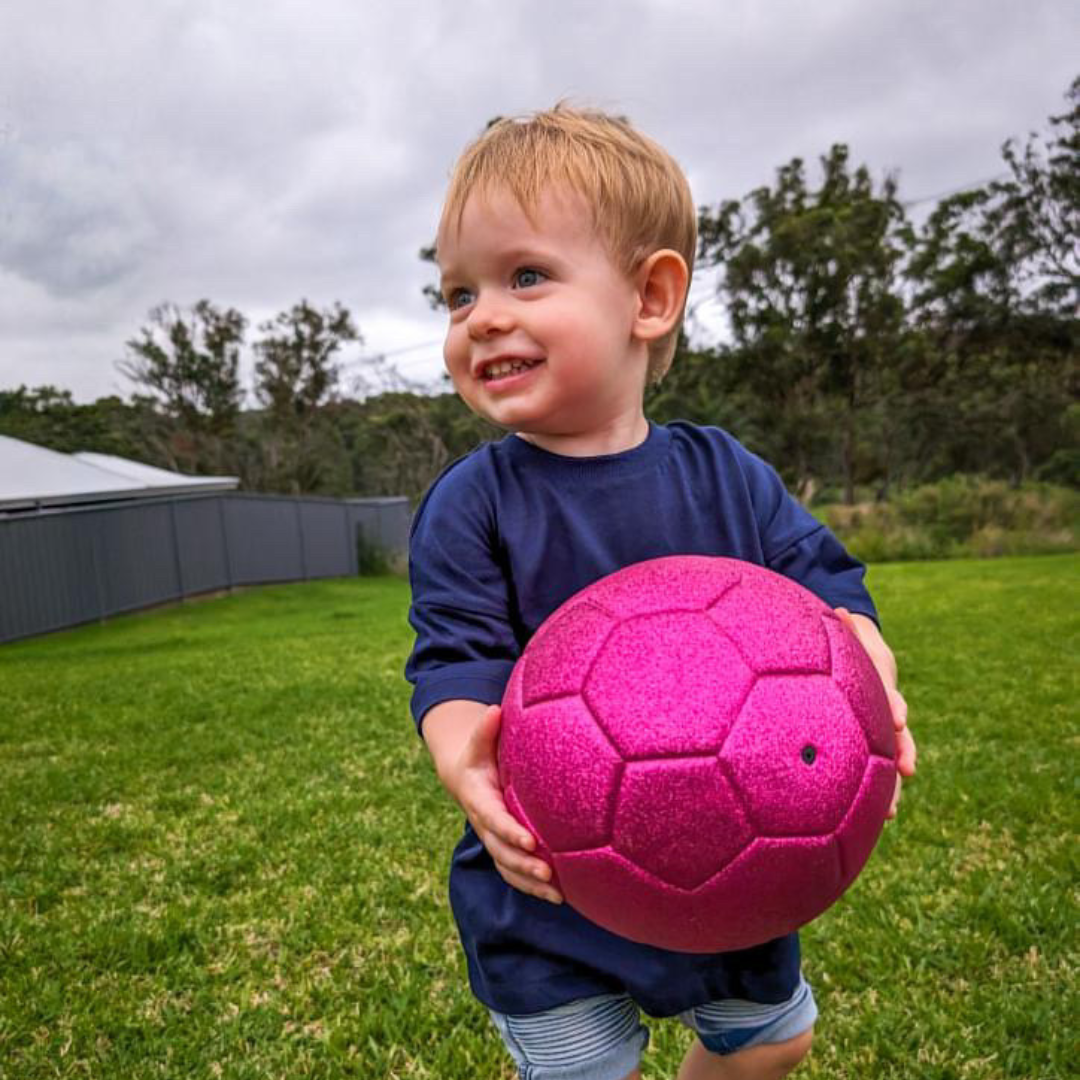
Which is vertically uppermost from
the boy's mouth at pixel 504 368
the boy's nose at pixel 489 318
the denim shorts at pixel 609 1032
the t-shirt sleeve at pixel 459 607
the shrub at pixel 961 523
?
the boy's nose at pixel 489 318

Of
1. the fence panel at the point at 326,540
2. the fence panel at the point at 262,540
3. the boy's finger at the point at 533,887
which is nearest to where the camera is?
the boy's finger at the point at 533,887

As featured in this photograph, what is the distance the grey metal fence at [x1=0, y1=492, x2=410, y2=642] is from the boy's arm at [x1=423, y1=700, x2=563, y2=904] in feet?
55.2

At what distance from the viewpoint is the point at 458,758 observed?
5.03 feet

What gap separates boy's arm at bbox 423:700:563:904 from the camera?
144cm

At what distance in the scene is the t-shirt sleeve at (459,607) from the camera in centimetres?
163

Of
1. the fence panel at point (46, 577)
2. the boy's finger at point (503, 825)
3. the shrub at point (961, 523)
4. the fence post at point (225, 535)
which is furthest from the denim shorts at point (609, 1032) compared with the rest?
the fence post at point (225, 535)

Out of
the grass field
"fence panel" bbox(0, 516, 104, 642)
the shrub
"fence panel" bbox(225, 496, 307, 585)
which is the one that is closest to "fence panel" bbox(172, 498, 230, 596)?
"fence panel" bbox(225, 496, 307, 585)

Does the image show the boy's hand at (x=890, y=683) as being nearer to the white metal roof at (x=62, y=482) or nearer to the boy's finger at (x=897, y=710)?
the boy's finger at (x=897, y=710)

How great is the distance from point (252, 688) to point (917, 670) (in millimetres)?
6323

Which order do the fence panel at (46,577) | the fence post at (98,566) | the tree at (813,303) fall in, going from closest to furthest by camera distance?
the fence panel at (46,577) < the fence post at (98,566) < the tree at (813,303)

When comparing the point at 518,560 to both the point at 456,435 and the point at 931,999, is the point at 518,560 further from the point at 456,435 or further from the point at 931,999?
the point at 456,435

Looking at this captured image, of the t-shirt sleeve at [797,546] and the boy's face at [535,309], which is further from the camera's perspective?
the t-shirt sleeve at [797,546]

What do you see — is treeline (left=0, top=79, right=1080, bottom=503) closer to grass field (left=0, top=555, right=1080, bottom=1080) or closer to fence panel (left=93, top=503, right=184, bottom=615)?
fence panel (left=93, top=503, right=184, bottom=615)

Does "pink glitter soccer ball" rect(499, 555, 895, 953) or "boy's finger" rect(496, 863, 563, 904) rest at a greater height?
"pink glitter soccer ball" rect(499, 555, 895, 953)
